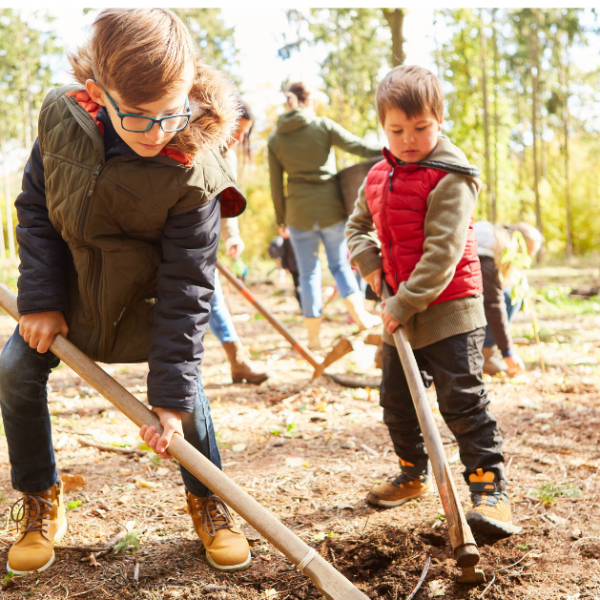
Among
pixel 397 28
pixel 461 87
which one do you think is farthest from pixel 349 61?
pixel 397 28

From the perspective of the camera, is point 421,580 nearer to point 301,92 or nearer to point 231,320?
point 231,320

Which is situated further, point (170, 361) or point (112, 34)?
point (170, 361)

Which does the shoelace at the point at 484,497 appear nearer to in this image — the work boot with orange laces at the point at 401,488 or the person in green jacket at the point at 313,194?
the work boot with orange laces at the point at 401,488

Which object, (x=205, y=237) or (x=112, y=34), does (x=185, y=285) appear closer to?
(x=205, y=237)

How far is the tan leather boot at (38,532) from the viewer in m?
1.95

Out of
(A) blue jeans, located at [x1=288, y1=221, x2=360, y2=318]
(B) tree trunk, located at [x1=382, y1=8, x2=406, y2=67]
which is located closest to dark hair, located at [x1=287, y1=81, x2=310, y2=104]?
(B) tree trunk, located at [x1=382, y1=8, x2=406, y2=67]

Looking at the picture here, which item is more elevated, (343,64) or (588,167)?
(343,64)

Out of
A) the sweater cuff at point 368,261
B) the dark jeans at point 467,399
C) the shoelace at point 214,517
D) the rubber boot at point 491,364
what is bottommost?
the rubber boot at point 491,364

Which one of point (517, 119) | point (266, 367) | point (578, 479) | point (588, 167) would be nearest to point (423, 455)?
point (578, 479)

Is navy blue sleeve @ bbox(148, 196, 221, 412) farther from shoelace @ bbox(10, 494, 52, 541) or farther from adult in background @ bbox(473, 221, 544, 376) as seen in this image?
adult in background @ bbox(473, 221, 544, 376)

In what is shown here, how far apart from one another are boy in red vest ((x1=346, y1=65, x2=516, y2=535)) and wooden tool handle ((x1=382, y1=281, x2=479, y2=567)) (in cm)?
18

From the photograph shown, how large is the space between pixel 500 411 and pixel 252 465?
1748 millimetres

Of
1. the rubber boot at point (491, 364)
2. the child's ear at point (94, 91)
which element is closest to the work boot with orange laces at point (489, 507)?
the child's ear at point (94, 91)

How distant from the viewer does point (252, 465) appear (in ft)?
9.85
